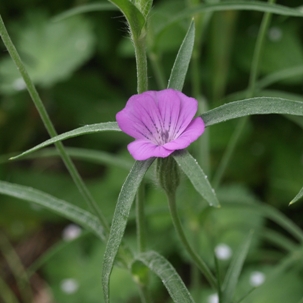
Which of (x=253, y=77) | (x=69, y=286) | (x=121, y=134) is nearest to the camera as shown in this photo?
(x=253, y=77)

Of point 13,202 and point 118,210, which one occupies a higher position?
point 13,202

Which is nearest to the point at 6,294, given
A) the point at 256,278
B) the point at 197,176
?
the point at 256,278

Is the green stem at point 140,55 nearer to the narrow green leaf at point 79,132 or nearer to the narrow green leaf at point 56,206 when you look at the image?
the narrow green leaf at point 79,132

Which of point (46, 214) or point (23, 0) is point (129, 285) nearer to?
point (46, 214)

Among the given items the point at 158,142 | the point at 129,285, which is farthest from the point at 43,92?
the point at 158,142

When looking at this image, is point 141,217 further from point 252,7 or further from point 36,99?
point 252,7

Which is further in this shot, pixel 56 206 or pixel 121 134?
pixel 121 134
